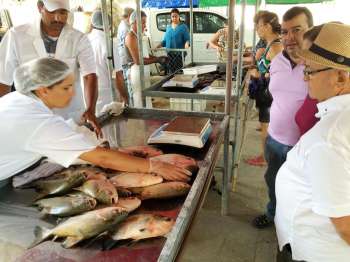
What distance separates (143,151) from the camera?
1.65 m

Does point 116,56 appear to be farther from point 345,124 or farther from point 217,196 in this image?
point 345,124

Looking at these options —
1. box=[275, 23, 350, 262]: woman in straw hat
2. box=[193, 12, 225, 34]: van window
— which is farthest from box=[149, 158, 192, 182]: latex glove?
box=[193, 12, 225, 34]: van window

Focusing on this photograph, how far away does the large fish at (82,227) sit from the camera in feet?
3.38

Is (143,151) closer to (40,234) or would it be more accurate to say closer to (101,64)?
(40,234)

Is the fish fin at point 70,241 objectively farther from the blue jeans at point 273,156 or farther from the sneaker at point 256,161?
the sneaker at point 256,161

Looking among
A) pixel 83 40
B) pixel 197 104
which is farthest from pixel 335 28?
pixel 197 104

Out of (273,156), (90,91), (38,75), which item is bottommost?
(273,156)

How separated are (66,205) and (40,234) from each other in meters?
0.14

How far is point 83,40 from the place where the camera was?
7.97 feet

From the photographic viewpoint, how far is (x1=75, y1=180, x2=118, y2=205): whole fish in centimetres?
122

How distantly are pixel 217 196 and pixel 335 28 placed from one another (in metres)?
2.36

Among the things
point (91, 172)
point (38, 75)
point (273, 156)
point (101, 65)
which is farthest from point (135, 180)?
point (101, 65)

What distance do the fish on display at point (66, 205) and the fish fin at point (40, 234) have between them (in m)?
0.09

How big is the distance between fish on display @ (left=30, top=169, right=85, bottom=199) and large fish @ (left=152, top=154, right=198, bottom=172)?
397mm
